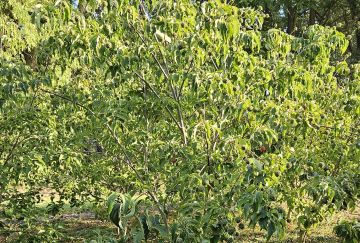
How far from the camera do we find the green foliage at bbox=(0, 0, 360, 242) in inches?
112

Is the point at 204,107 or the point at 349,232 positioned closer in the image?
the point at 349,232

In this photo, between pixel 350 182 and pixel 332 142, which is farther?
pixel 332 142

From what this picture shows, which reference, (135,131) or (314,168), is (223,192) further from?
(135,131)

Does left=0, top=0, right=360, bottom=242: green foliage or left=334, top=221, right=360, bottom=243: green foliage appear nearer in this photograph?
left=334, top=221, right=360, bottom=243: green foliage

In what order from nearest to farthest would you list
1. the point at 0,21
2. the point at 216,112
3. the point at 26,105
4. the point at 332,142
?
the point at 216,112, the point at 332,142, the point at 26,105, the point at 0,21

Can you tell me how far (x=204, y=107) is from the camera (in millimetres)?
3773

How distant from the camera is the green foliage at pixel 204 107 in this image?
2.84 meters

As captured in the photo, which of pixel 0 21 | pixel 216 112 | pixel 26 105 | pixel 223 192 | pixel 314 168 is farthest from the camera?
pixel 0 21

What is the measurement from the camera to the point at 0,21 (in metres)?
9.20

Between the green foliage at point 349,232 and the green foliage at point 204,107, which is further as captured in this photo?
the green foliage at point 204,107

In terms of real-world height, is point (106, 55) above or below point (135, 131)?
above

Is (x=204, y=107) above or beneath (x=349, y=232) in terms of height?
above

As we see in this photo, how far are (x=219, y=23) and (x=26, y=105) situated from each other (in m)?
2.74

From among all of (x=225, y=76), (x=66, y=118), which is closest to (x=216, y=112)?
(x=225, y=76)
